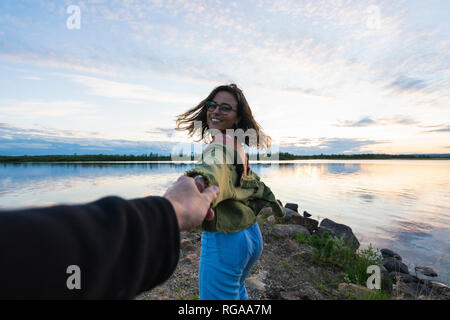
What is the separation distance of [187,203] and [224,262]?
1.43 meters

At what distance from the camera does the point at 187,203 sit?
97 centimetres

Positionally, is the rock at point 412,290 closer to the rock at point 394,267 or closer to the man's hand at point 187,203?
the rock at point 394,267

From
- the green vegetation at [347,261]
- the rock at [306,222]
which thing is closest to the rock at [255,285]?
the green vegetation at [347,261]

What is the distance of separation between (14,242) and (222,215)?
1642 millimetres

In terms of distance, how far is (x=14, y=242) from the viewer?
49cm

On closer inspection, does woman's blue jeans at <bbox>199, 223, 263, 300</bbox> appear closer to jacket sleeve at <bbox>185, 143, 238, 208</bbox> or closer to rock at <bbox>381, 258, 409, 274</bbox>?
jacket sleeve at <bbox>185, 143, 238, 208</bbox>

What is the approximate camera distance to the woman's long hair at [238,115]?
290cm

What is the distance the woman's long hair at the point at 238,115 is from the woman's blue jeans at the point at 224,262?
143 cm

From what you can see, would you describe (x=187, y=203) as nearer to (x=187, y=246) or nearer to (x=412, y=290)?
(x=187, y=246)

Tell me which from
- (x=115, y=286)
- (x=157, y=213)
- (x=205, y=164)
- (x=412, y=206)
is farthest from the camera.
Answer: (x=412, y=206)

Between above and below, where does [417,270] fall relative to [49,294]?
below

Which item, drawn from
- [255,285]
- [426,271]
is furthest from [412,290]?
[255,285]
